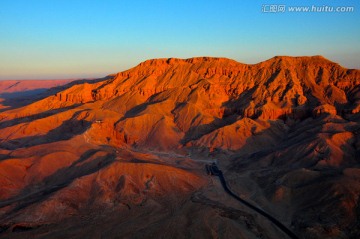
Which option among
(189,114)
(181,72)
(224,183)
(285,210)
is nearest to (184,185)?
(224,183)

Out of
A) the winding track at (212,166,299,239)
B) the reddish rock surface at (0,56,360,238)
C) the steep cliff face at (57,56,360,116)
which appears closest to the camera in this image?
the winding track at (212,166,299,239)

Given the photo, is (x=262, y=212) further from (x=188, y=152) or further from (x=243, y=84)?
(x=243, y=84)

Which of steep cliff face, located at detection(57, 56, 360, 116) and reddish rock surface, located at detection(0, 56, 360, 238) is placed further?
steep cliff face, located at detection(57, 56, 360, 116)

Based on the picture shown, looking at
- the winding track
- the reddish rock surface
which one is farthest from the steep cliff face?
the winding track

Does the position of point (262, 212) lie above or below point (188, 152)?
above

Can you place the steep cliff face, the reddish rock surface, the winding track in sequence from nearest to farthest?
the winding track → the reddish rock surface → the steep cliff face

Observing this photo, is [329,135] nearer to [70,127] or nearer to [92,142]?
[92,142]

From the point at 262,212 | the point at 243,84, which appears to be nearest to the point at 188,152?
the point at 262,212

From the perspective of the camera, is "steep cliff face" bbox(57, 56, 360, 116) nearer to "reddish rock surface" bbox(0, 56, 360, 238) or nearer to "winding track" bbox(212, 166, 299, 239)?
"reddish rock surface" bbox(0, 56, 360, 238)

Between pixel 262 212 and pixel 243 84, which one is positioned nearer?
pixel 262 212

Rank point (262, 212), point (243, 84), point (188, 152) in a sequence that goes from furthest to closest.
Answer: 1. point (243, 84)
2. point (188, 152)
3. point (262, 212)

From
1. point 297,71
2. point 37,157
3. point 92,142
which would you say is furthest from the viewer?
point 297,71
